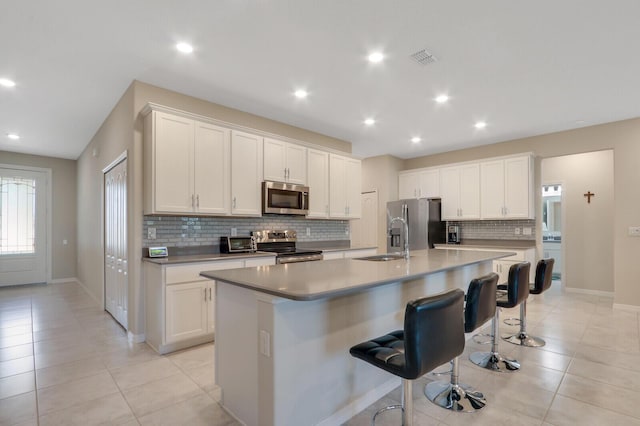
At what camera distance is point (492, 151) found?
6.04 meters

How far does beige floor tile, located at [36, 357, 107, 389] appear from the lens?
8.55 feet

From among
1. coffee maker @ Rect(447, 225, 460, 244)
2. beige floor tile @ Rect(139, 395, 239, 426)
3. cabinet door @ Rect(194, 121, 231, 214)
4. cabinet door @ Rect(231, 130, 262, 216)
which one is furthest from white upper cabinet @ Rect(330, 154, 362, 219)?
beige floor tile @ Rect(139, 395, 239, 426)

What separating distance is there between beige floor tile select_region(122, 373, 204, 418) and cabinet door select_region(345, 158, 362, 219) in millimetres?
3553

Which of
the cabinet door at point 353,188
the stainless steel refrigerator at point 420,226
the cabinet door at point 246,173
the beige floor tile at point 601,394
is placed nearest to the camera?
the beige floor tile at point 601,394

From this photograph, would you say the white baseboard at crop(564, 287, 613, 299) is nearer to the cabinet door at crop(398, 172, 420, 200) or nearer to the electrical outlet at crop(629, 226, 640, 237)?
the electrical outlet at crop(629, 226, 640, 237)

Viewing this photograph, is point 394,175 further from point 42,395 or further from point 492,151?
point 42,395

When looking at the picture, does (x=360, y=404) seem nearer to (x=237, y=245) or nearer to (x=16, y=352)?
(x=237, y=245)

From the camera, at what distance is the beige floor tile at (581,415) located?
2.04 meters

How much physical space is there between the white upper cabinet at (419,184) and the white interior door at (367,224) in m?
0.60

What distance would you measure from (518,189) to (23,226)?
952cm

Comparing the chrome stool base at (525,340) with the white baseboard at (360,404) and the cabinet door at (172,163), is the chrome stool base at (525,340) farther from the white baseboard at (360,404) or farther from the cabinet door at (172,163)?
the cabinet door at (172,163)

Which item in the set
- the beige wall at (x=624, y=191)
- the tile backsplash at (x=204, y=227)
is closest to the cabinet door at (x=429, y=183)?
the beige wall at (x=624, y=191)

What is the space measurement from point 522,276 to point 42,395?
3.91 meters

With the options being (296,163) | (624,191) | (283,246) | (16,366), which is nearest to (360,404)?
(283,246)
